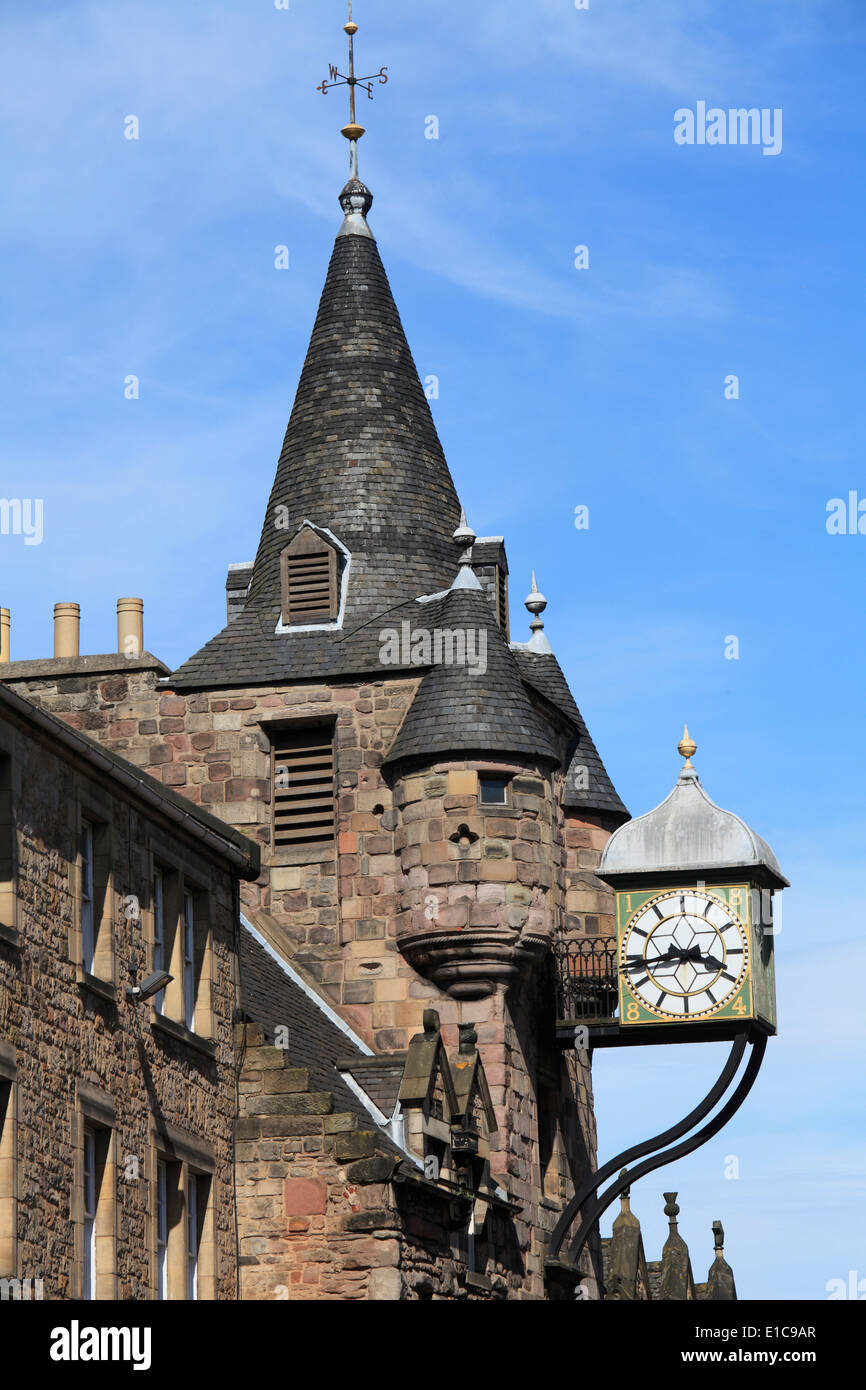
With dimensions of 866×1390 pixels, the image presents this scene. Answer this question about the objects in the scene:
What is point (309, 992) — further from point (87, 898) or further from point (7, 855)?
point (7, 855)

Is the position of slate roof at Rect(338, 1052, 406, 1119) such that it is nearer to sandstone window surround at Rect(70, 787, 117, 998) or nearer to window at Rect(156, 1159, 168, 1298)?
window at Rect(156, 1159, 168, 1298)

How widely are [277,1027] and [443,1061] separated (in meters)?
1.89

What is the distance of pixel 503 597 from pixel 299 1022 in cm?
835

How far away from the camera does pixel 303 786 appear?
1396 inches

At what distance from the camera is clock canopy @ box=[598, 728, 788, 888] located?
33344 mm

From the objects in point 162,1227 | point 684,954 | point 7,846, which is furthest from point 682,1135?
point 7,846

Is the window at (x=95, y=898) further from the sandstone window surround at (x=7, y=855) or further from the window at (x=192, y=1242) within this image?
the window at (x=192, y=1242)

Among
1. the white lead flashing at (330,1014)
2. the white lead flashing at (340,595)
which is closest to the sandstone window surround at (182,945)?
the white lead flashing at (330,1014)

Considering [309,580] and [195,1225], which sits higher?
[309,580]

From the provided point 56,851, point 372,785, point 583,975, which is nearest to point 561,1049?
point 583,975

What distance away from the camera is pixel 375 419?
38344mm

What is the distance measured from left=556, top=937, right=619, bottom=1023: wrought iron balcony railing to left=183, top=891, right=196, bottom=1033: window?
814cm

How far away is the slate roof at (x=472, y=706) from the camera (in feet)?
111
